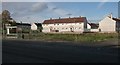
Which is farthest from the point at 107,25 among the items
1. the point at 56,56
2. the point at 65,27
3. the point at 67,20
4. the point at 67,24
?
the point at 56,56

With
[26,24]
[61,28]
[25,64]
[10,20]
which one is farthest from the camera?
[26,24]

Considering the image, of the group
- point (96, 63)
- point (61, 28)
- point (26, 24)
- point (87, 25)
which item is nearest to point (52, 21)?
point (61, 28)

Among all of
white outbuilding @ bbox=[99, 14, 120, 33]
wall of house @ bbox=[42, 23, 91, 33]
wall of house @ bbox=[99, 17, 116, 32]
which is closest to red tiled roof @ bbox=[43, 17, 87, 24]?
wall of house @ bbox=[42, 23, 91, 33]

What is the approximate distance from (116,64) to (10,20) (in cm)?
11129

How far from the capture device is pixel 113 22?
353ft

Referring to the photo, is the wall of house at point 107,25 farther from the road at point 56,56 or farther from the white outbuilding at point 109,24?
the road at point 56,56

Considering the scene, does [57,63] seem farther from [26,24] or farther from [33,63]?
[26,24]

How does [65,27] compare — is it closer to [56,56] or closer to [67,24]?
[67,24]

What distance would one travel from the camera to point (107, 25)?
363 feet

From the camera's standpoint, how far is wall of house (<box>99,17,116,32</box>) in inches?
4247

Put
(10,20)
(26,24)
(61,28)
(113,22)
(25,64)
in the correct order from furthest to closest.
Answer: (26,24)
(61,28)
(10,20)
(113,22)
(25,64)

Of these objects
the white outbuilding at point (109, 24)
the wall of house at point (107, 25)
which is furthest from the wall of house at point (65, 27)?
the white outbuilding at point (109, 24)

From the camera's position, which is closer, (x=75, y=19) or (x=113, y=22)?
(x=113, y=22)

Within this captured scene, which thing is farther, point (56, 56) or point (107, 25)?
point (107, 25)
